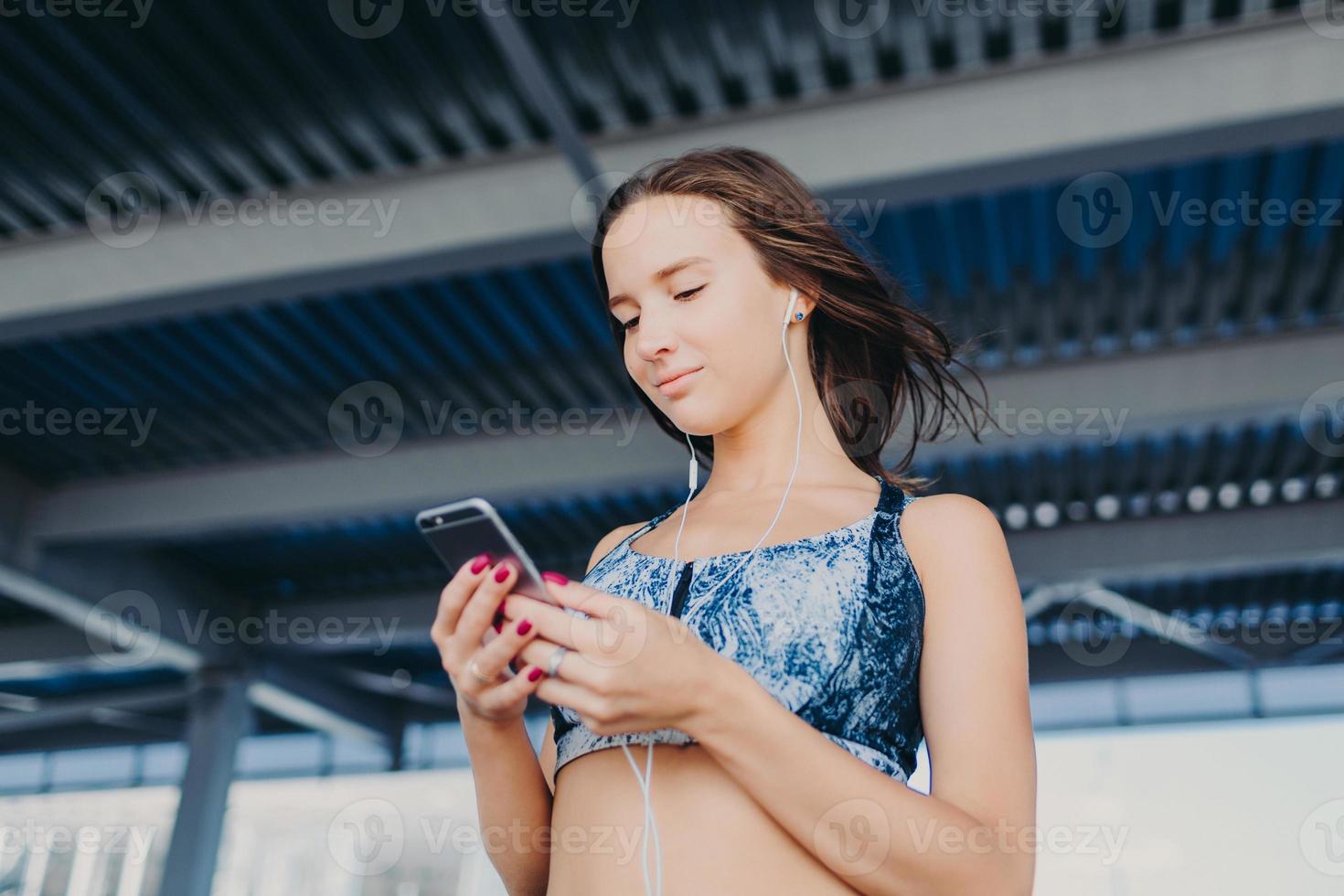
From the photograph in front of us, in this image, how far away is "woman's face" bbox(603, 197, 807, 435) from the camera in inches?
47.8

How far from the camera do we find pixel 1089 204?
4281 millimetres

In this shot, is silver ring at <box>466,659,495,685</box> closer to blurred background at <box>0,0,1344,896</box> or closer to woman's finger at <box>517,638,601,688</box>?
woman's finger at <box>517,638,601,688</box>

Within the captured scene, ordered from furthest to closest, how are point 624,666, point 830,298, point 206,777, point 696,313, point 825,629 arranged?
point 206,777 → point 830,298 → point 696,313 → point 825,629 → point 624,666

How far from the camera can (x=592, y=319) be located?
5148mm

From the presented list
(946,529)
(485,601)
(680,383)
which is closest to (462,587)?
(485,601)

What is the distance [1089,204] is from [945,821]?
3.87 m

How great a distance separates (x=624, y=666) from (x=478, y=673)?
18 centimetres

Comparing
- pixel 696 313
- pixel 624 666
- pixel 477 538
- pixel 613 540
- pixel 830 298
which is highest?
pixel 830 298

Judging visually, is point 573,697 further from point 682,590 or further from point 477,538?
point 682,590

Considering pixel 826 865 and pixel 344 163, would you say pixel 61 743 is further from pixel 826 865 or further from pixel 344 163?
pixel 826 865

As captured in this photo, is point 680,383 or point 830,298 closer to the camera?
point 680,383

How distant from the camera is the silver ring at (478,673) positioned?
3.18ft

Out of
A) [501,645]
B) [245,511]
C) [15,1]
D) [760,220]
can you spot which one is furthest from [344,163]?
[501,645]

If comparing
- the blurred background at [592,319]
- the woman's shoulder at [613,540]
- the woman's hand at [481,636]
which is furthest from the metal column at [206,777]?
the woman's hand at [481,636]
